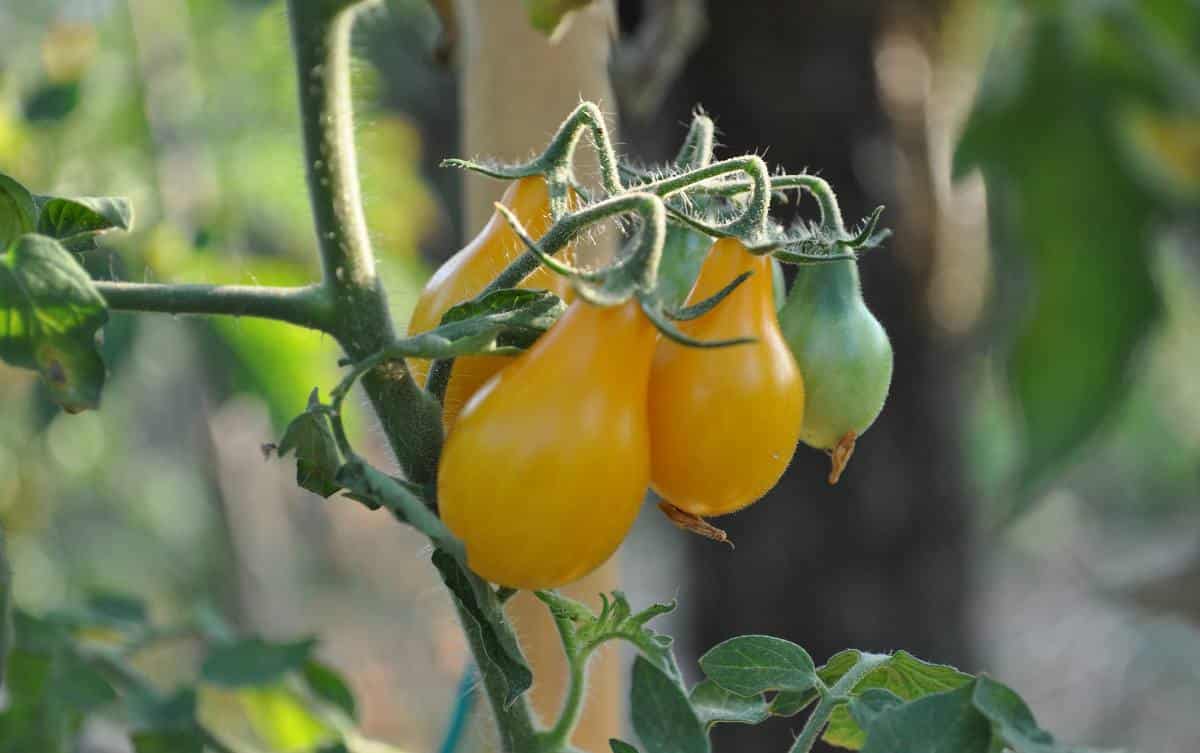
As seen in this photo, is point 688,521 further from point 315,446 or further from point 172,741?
point 172,741

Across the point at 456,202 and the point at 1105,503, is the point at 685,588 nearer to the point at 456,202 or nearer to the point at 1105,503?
the point at 456,202

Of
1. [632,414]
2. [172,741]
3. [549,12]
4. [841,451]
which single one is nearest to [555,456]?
[632,414]

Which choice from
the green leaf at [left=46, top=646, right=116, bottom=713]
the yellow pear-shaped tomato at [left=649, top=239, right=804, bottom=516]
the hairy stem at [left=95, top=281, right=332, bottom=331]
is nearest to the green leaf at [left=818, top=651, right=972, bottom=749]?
the yellow pear-shaped tomato at [left=649, top=239, right=804, bottom=516]

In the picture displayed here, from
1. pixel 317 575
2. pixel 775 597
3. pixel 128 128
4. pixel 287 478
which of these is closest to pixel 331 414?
pixel 128 128

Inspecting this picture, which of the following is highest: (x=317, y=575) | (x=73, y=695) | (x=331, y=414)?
(x=331, y=414)

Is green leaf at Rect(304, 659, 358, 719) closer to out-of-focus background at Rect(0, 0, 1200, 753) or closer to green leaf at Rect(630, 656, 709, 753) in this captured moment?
out-of-focus background at Rect(0, 0, 1200, 753)

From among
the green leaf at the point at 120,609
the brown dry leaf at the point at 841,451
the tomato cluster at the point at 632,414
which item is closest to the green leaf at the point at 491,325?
the tomato cluster at the point at 632,414

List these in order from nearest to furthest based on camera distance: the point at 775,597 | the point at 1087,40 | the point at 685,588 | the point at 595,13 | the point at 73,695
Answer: the point at 1087,40 → the point at 73,695 → the point at 595,13 → the point at 775,597 → the point at 685,588
